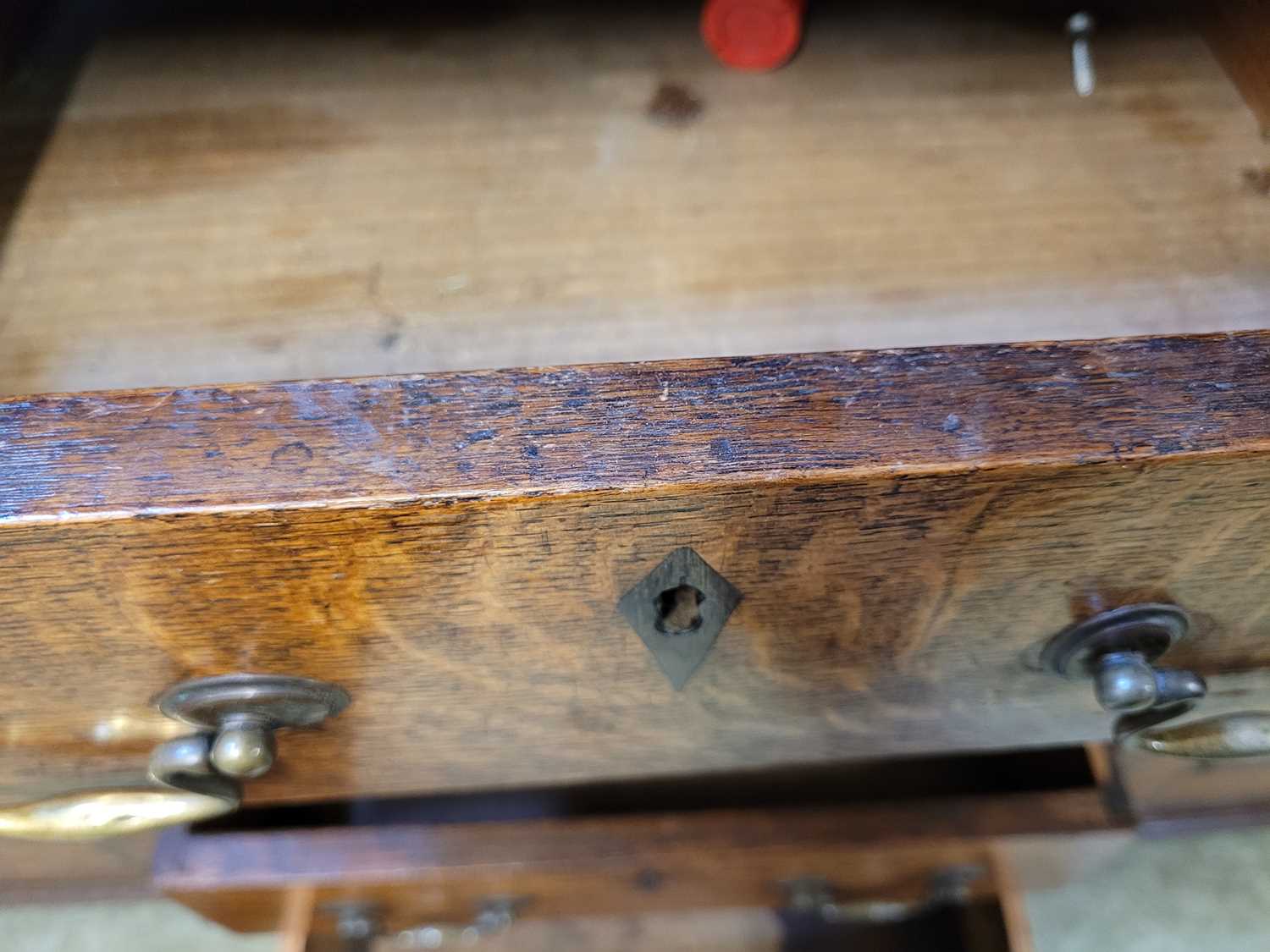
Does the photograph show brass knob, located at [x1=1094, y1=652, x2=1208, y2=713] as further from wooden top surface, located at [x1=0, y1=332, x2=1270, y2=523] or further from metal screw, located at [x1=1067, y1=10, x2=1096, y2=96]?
metal screw, located at [x1=1067, y1=10, x2=1096, y2=96]

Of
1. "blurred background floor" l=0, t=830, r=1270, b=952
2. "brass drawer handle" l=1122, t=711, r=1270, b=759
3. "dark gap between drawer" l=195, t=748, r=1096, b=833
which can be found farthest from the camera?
"blurred background floor" l=0, t=830, r=1270, b=952

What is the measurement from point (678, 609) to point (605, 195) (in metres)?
0.22

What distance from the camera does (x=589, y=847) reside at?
54cm

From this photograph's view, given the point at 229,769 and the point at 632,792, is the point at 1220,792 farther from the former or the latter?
the point at 229,769

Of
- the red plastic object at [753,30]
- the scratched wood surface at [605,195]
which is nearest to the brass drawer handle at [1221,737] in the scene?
the scratched wood surface at [605,195]

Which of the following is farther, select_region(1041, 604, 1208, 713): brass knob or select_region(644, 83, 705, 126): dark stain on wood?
select_region(644, 83, 705, 126): dark stain on wood

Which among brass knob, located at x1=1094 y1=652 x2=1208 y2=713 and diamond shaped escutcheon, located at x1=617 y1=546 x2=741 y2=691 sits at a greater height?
diamond shaped escutcheon, located at x1=617 y1=546 x2=741 y2=691

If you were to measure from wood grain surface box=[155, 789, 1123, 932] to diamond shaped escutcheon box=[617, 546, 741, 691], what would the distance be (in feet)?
0.75

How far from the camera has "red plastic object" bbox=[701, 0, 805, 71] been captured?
1.63 ft

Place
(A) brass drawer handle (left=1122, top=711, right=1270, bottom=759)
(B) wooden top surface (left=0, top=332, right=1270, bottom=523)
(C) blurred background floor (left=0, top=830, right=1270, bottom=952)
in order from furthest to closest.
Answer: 1. (C) blurred background floor (left=0, top=830, right=1270, bottom=952)
2. (A) brass drawer handle (left=1122, top=711, right=1270, bottom=759)
3. (B) wooden top surface (left=0, top=332, right=1270, bottom=523)

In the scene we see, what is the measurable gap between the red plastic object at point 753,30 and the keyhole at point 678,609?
32 centimetres

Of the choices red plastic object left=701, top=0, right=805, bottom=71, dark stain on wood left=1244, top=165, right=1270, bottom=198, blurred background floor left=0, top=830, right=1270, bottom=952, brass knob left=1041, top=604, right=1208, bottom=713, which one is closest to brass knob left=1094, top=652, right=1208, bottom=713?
brass knob left=1041, top=604, right=1208, bottom=713

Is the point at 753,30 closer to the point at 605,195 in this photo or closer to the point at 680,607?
the point at 605,195

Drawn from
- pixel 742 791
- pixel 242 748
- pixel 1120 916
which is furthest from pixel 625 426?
pixel 1120 916
